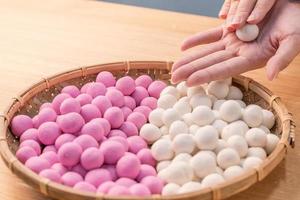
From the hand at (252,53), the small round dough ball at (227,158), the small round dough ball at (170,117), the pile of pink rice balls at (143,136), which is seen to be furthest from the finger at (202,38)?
the small round dough ball at (227,158)

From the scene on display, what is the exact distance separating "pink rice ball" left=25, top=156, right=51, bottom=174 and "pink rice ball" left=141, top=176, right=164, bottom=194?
143mm

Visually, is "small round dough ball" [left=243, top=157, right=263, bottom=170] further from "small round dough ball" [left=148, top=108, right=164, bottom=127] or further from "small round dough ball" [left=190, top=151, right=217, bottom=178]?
"small round dough ball" [left=148, top=108, right=164, bottom=127]

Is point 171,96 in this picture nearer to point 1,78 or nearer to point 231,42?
point 231,42

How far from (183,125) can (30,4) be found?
0.80 meters

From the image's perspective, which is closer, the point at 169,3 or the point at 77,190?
the point at 77,190

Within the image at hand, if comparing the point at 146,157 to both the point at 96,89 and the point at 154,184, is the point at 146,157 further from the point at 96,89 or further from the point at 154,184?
the point at 96,89

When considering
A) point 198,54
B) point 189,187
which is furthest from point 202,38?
point 189,187

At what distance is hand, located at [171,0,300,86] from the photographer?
0.90 metres

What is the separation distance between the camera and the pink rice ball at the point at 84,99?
0.93 m

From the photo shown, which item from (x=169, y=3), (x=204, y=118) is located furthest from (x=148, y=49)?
(x=169, y=3)

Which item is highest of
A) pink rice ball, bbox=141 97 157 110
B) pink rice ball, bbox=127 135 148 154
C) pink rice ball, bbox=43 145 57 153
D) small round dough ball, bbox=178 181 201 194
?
small round dough ball, bbox=178 181 201 194

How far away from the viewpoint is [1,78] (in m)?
1.10

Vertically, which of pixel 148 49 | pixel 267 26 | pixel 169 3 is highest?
pixel 267 26

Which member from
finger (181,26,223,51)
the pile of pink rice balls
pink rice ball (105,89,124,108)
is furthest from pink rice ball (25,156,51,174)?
finger (181,26,223,51)
